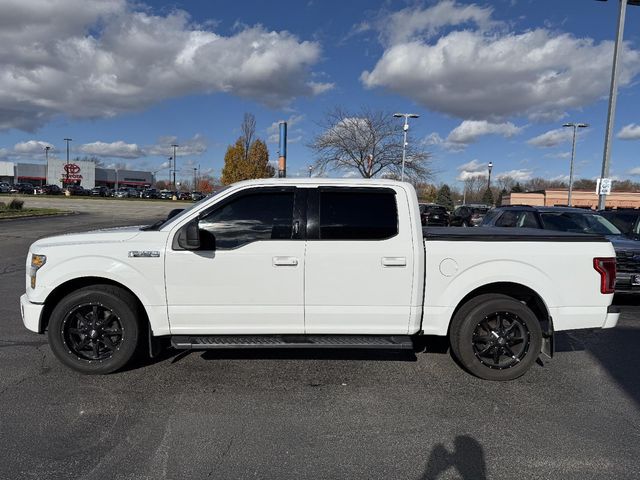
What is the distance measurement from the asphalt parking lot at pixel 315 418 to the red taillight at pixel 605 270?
96 centimetres

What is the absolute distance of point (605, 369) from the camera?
15.4ft

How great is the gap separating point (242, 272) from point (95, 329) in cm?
154

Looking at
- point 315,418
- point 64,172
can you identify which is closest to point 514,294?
point 315,418

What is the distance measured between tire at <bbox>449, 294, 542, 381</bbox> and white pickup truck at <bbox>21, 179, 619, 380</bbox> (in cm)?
1

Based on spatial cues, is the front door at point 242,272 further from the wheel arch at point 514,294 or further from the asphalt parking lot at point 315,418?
the wheel arch at point 514,294

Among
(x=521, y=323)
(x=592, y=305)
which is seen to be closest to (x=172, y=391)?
(x=521, y=323)

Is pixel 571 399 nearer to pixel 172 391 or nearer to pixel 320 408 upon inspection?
pixel 320 408

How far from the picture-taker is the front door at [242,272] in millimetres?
4117

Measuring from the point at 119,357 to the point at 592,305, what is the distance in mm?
4634

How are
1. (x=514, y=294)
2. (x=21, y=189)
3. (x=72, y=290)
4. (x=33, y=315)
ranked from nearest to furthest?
(x=33, y=315) → (x=72, y=290) → (x=514, y=294) → (x=21, y=189)

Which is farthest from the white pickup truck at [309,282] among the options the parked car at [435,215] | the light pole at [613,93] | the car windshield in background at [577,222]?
the parked car at [435,215]

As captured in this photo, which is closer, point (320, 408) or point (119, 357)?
point (320, 408)

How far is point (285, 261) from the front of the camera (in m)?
4.12

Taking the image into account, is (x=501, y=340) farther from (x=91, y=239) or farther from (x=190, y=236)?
(x=91, y=239)
